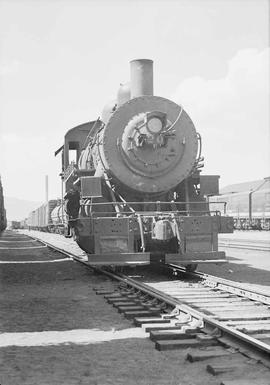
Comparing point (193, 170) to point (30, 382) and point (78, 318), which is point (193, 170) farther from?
point (30, 382)

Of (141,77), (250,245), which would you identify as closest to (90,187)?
(141,77)

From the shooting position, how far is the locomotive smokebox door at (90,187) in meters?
10.1

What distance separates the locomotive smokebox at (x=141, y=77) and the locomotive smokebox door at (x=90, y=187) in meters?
2.05

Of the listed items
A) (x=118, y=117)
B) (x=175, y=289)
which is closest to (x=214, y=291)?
(x=175, y=289)

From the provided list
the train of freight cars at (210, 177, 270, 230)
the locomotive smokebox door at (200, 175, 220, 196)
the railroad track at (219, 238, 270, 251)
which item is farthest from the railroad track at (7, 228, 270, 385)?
the train of freight cars at (210, 177, 270, 230)

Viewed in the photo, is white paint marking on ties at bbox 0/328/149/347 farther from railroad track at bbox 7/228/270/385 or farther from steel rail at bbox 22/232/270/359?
steel rail at bbox 22/232/270/359

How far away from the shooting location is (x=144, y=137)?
10211 mm

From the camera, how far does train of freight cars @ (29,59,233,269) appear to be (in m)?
9.45

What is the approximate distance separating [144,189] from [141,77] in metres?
2.32

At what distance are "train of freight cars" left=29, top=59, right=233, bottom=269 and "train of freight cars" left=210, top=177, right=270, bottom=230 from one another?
24153 millimetres

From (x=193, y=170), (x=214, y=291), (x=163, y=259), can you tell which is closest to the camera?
(x=214, y=291)

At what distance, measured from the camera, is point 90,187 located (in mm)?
10117

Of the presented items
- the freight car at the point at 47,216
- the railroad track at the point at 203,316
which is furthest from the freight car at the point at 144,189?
the freight car at the point at 47,216

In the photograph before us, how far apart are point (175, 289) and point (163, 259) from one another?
1.79 meters
